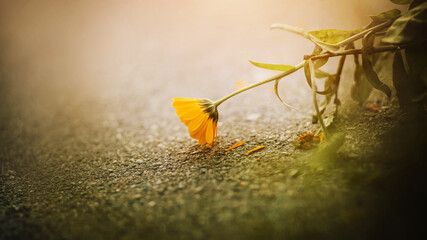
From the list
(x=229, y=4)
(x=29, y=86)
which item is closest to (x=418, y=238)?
(x=229, y=4)

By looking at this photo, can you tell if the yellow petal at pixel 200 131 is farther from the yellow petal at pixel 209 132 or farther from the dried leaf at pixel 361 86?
the dried leaf at pixel 361 86

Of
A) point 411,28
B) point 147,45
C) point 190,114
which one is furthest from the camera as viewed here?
point 147,45

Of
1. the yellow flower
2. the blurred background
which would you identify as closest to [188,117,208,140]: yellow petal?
the yellow flower

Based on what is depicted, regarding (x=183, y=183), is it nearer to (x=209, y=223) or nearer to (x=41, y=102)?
(x=209, y=223)

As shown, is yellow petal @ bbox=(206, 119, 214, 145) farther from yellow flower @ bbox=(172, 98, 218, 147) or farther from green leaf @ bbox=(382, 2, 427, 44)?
green leaf @ bbox=(382, 2, 427, 44)

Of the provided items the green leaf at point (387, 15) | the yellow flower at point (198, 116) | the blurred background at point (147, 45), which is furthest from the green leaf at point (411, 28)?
the blurred background at point (147, 45)

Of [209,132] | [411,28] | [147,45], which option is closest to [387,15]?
[411,28]

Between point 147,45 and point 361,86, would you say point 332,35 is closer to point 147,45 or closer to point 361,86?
point 361,86
